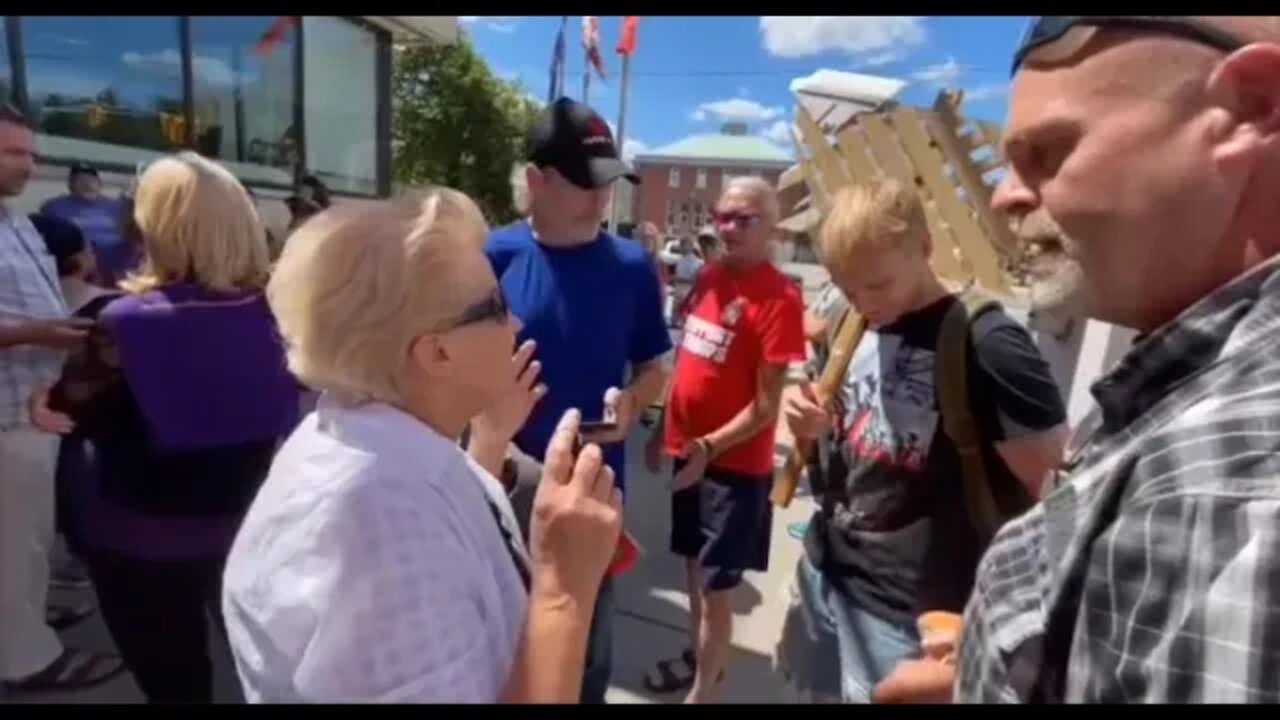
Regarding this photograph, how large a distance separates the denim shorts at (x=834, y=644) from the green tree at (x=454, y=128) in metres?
19.5

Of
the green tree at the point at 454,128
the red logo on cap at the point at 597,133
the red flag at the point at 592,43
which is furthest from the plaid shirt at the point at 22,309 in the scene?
the green tree at the point at 454,128

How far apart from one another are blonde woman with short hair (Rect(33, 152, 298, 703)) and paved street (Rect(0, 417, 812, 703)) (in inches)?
26.7

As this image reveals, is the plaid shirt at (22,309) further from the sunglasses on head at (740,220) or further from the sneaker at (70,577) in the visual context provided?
the sunglasses on head at (740,220)

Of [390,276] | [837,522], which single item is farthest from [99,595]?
[837,522]

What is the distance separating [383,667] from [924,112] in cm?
768

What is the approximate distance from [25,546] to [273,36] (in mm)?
5440

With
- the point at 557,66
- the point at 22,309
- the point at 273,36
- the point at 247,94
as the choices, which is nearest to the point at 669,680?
the point at 22,309

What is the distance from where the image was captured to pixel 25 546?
105 inches

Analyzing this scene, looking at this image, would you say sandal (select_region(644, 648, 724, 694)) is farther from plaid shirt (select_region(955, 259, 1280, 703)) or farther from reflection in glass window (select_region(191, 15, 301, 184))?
reflection in glass window (select_region(191, 15, 301, 184))

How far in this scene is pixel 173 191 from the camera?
6.43ft

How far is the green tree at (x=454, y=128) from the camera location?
21984 mm

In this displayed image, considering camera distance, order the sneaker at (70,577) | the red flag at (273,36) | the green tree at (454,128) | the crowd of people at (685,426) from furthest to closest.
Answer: the green tree at (454,128)
the red flag at (273,36)
the sneaker at (70,577)
the crowd of people at (685,426)

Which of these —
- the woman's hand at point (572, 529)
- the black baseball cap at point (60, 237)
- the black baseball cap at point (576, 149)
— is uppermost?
the black baseball cap at point (576, 149)

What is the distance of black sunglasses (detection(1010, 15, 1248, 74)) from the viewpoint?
0.72 metres
